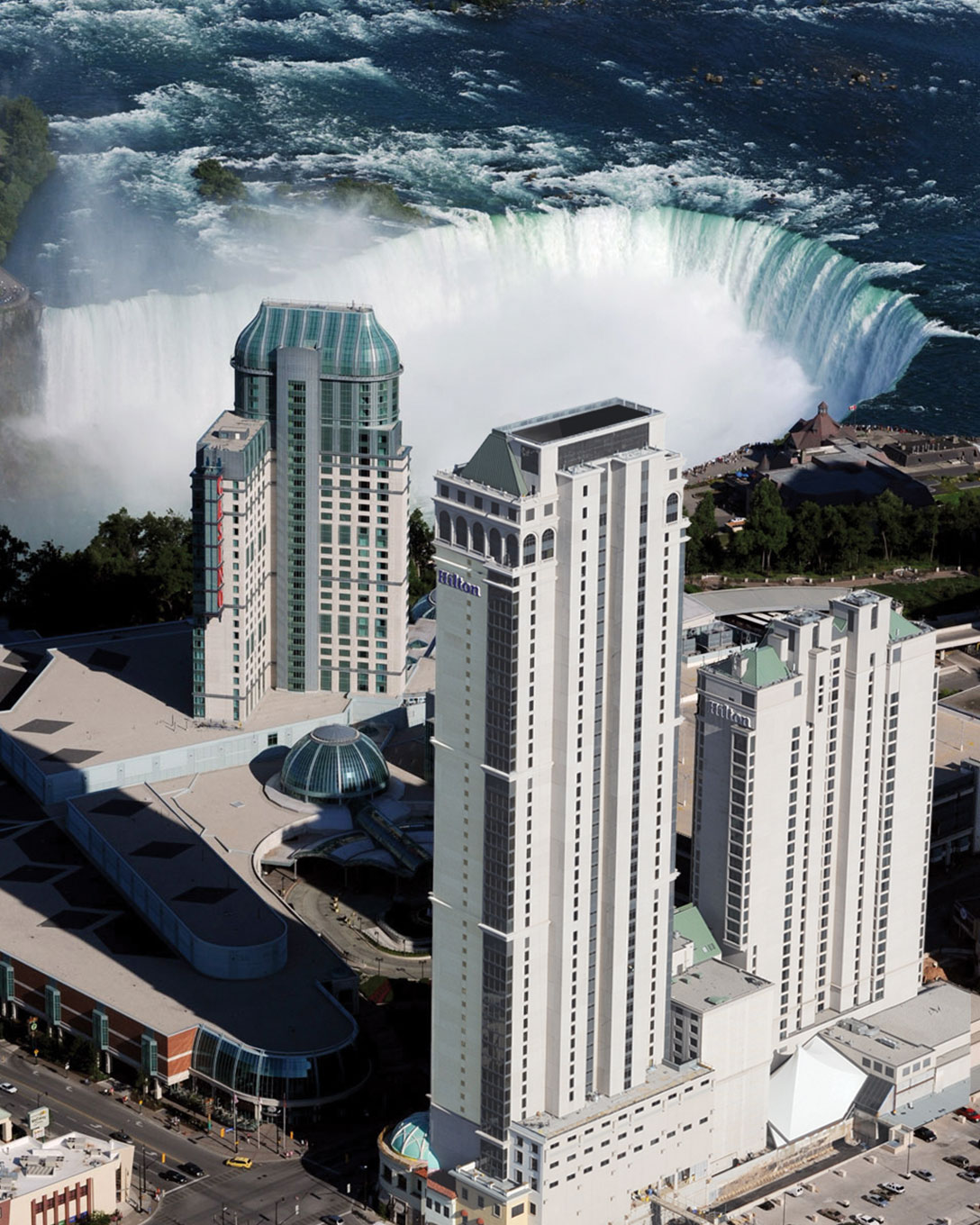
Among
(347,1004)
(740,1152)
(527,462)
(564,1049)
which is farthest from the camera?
(347,1004)

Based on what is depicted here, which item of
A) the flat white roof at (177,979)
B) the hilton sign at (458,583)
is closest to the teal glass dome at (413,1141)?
the flat white roof at (177,979)

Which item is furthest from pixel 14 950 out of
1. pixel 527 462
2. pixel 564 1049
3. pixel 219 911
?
pixel 527 462

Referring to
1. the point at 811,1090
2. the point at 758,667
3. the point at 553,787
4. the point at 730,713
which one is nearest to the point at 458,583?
the point at 553,787

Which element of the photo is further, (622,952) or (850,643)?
(850,643)

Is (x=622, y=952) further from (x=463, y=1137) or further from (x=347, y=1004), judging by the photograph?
(x=347, y=1004)

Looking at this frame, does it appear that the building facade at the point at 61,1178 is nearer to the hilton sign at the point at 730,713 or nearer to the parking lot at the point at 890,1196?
the parking lot at the point at 890,1196

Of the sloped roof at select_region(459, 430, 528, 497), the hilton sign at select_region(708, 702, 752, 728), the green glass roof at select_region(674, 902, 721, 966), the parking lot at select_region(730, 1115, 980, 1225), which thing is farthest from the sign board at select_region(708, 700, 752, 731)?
the parking lot at select_region(730, 1115, 980, 1225)
